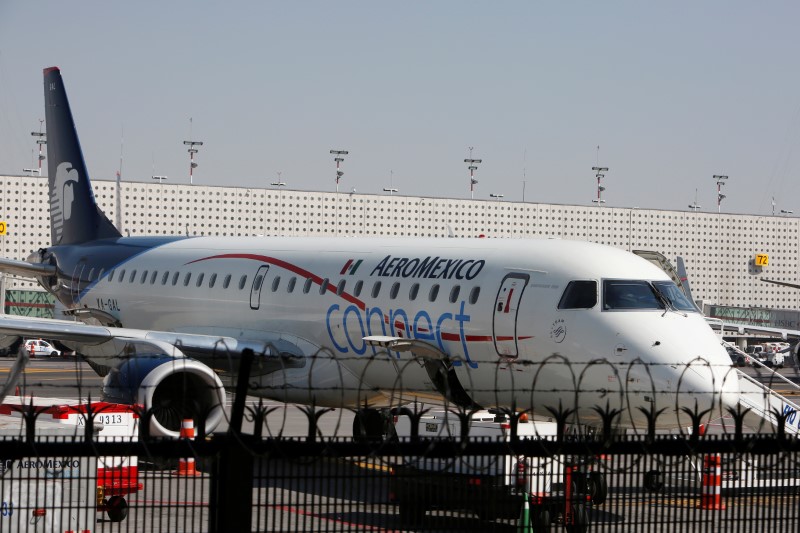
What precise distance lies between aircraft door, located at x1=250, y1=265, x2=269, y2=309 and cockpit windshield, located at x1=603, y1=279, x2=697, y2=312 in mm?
8230

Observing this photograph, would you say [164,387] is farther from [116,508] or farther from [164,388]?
[116,508]

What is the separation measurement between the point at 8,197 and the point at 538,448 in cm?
7729

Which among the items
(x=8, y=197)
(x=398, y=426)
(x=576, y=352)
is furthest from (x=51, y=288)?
(x=8, y=197)

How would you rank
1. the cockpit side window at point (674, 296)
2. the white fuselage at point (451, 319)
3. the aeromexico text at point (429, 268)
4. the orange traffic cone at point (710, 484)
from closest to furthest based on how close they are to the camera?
the orange traffic cone at point (710, 484), the white fuselage at point (451, 319), the cockpit side window at point (674, 296), the aeromexico text at point (429, 268)

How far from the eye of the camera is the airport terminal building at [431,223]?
80.8 m

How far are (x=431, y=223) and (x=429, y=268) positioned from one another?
2705 inches

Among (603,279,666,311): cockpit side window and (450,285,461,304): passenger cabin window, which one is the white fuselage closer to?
(450,285,461,304): passenger cabin window

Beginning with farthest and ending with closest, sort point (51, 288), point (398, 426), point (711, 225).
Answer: point (711, 225) → point (51, 288) → point (398, 426)

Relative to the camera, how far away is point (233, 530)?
7.07m

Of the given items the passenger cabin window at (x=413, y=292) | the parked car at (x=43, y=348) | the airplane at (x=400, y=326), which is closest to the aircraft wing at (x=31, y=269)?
the airplane at (x=400, y=326)

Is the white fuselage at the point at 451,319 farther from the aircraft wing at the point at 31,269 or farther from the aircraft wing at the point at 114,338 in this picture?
the aircraft wing at the point at 31,269

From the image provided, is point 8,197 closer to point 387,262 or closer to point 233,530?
point 387,262

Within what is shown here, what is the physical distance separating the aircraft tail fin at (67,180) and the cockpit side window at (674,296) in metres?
17.2

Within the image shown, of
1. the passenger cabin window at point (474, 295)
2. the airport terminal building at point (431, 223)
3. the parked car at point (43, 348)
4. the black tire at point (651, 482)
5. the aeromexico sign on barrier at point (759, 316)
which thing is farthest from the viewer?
the aeromexico sign on barrier at point (759, 316)
